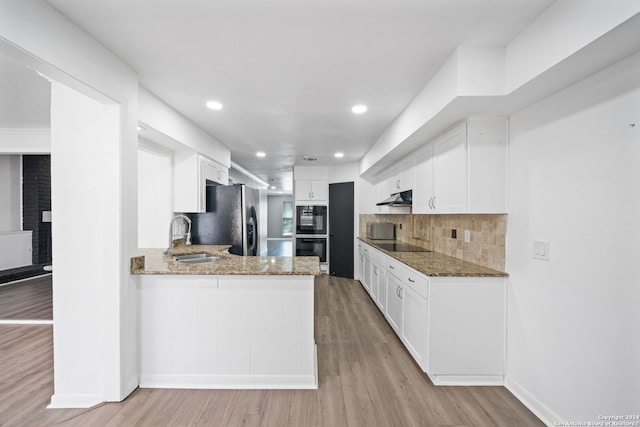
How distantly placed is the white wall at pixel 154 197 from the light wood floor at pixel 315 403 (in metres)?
1.49

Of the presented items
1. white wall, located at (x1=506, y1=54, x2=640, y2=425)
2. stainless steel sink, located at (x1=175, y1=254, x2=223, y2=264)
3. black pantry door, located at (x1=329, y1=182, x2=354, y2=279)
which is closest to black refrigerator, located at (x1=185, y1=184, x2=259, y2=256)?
stainless steel sink, located at (x1=175, y1=254, x2=223, y2=264)

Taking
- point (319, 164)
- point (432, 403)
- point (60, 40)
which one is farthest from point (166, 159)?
point (432, 403)

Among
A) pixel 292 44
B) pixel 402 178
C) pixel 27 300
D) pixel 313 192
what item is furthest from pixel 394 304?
pixel 27 300

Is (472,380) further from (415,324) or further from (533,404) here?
(415,324)

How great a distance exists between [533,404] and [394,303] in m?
1.36

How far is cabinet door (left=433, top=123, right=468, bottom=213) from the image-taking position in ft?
7.38

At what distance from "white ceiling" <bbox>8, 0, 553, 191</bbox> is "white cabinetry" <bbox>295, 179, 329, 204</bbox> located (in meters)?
3.11

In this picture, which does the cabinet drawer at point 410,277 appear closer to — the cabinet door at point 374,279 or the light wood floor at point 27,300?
the cabinet door at point 374,279

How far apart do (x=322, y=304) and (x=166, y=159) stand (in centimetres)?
291

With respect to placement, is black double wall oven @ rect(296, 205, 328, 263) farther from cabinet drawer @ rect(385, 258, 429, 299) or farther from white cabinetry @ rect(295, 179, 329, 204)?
cabinet drawer @ rect(385, 258, 429, 299)

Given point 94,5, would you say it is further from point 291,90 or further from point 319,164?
Answer: point 319,164

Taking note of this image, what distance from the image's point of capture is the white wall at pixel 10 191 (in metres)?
5.49

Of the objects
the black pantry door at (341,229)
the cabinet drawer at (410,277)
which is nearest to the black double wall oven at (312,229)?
the black pantry door at (341,229)

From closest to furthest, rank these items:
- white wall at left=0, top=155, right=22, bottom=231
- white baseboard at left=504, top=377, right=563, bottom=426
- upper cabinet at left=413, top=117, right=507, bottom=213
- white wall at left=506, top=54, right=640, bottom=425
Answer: white wall at left=506, top=54, right=640, bottom=425 → white baseboard at left=504, top=377, right=563, bottom=426 → upper cabinet at left=413, top=117, right=507, bottom=213 → white wall at left=0, top=155, right=22, bottom=231
